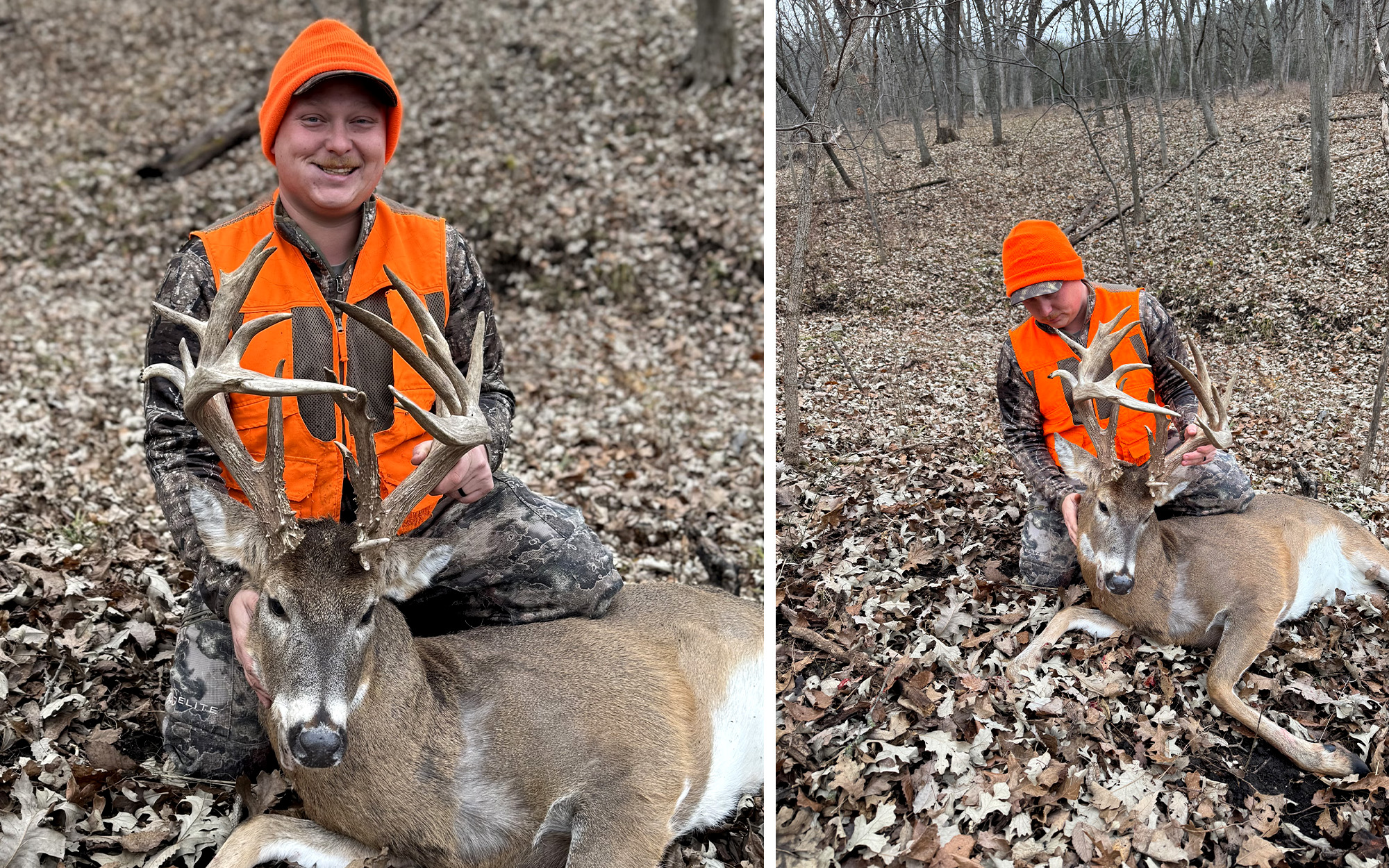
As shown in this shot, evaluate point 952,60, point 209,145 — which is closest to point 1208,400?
point 952,60

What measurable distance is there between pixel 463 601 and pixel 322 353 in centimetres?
108

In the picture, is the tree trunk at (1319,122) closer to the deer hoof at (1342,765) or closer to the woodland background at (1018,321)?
the woodland background at (1018,321)

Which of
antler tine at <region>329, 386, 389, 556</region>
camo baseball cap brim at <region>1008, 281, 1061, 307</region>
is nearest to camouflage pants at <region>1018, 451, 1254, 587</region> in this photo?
camo baseball cap brim at <region>1008, 281, 1061, 307</region>

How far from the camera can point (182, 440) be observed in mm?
3455

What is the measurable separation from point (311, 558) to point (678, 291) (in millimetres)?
7501

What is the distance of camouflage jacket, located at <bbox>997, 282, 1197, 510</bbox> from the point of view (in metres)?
2.63

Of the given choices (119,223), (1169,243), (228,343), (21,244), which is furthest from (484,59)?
(1169,243)

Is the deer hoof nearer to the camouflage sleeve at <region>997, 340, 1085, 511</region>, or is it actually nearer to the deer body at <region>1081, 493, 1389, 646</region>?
the deer body at <region>1081, 493, 1389, 646</region>

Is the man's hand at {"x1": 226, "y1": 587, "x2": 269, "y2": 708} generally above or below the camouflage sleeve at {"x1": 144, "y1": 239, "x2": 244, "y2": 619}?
below

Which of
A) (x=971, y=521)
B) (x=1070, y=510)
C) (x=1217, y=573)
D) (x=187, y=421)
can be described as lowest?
(x=1217, y=573)

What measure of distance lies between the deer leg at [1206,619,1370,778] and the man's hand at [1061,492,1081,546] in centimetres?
58

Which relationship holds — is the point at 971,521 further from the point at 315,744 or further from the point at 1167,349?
the point at 315,744

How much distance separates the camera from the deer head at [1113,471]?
2.79 meters

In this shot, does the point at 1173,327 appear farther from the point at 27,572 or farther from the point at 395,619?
the point at 27,572
